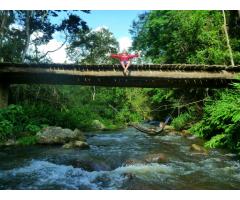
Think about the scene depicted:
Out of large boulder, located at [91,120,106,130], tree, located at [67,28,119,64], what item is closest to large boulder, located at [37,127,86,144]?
large boulder, located at [91,120,106,130]

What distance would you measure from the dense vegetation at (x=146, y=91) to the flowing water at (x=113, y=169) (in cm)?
139

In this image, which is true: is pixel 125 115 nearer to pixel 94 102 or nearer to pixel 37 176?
pixel 94 102

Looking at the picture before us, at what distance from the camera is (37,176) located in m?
7.64

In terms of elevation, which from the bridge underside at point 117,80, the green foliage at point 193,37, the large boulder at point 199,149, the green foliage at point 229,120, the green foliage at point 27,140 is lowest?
the large boulder at point 199,149

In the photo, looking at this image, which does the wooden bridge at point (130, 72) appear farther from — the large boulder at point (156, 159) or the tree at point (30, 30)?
the tree at point (30, 30)

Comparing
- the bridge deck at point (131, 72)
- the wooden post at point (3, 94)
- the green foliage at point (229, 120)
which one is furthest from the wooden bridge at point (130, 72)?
the green foliage at point (229, 120)

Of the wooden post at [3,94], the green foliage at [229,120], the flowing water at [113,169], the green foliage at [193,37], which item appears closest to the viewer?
the flowing water at [113,169]

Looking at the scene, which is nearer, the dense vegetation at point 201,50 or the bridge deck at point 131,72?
the bridge deck at point 131,72

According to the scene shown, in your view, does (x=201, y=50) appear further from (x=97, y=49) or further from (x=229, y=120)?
(x=97, y=49)

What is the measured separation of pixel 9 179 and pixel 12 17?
16.9 meters

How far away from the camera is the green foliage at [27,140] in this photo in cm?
1268

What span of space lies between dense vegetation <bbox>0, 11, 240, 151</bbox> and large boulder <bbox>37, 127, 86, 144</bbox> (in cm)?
43

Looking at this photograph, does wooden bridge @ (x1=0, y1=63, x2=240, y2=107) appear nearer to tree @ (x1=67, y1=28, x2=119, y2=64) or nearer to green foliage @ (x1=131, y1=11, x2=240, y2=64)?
green foliage @ (x1=131, y1=11, x2=240, y2=64)
